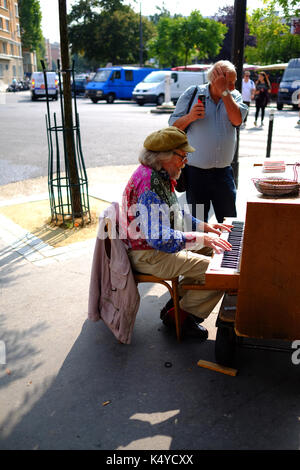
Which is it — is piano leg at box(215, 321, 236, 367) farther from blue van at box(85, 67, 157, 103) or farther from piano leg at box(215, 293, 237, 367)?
blue van at box(85, 67, 157, 103)

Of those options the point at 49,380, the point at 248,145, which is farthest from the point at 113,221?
the point at 248,145

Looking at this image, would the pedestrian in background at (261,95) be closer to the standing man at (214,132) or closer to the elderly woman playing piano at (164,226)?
the standing man at (214,132)

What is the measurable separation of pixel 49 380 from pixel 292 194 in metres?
1.92

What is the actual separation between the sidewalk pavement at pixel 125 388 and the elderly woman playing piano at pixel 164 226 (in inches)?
18.0

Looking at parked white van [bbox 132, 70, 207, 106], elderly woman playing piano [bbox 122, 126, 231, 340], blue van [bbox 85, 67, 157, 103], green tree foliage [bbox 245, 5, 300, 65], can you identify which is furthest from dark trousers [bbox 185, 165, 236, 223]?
green tree foliage [bbox 245, 5, 300, 65]

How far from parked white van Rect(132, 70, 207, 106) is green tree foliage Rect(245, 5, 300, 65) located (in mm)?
5893

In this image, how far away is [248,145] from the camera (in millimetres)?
11141

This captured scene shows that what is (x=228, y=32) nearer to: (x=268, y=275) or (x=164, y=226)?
(x=164, y=226)

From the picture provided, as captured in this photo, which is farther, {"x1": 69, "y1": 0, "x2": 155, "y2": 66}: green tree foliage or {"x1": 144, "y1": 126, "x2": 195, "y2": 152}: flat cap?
{"x1": 69, "y1": 0, "x2": 155, "y2": 66}: green tree foliage

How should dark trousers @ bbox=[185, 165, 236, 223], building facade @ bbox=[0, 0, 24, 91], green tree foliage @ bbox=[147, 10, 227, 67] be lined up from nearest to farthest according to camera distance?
dark trousers @ bbox=[185, 165, 236, 223] → green tree foliage @ bbox=[147, 10, 227, 67] → building facade @ bbox=[0, 0, 24, 91]

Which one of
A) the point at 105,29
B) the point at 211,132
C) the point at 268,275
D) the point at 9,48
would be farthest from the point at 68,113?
the point at 9,48

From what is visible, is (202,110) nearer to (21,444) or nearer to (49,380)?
(49,380)

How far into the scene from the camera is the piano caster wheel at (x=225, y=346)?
286cm

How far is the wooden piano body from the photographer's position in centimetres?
240
